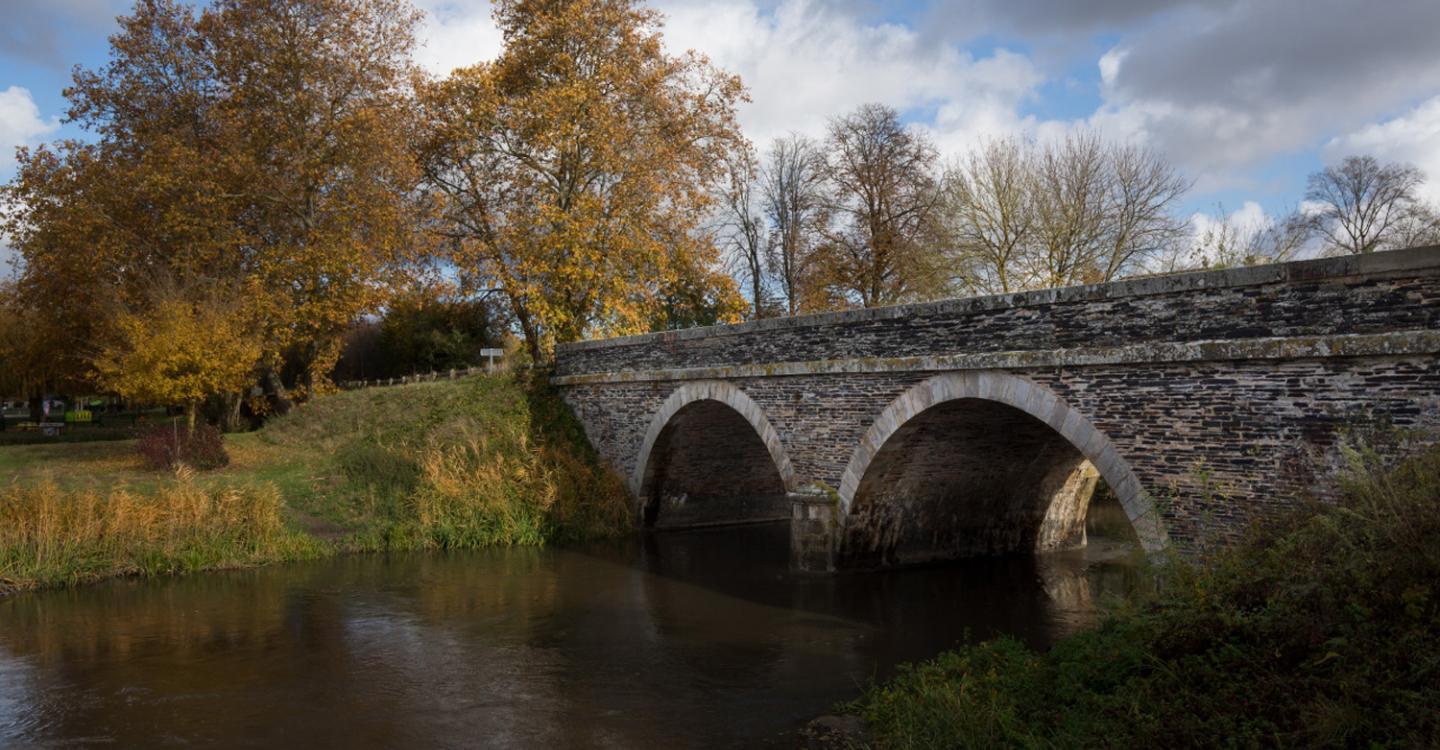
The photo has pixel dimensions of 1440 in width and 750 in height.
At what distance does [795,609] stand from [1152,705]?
685 centimetres

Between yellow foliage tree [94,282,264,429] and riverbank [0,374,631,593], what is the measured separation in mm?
1517

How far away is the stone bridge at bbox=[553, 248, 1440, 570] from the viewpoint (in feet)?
24.8

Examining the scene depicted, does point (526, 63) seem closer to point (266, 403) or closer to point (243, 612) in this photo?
point (266, 403)

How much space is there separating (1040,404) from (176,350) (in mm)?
15100

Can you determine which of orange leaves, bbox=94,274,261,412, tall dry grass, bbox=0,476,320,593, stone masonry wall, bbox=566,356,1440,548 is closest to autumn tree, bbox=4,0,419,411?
orange leaves, bbox=94,274,261,412

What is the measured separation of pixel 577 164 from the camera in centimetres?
2086

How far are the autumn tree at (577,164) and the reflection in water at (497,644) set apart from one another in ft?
23.2

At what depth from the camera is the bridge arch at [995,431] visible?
927cm

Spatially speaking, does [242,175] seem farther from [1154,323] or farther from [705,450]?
[1154,323]

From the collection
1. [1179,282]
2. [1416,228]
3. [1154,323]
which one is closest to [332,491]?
[1154,323]

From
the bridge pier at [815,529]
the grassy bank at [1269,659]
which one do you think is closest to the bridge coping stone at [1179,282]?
the grassy bank at [1269,659]

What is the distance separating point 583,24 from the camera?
20.8 meters

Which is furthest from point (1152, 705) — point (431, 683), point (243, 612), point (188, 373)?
point (188, 373)

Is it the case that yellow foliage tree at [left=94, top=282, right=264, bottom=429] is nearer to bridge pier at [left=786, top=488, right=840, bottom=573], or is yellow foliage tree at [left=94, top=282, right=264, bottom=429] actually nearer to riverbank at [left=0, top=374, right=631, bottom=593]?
riverbank at [left=0, top=374, right=631, bottom=593]
